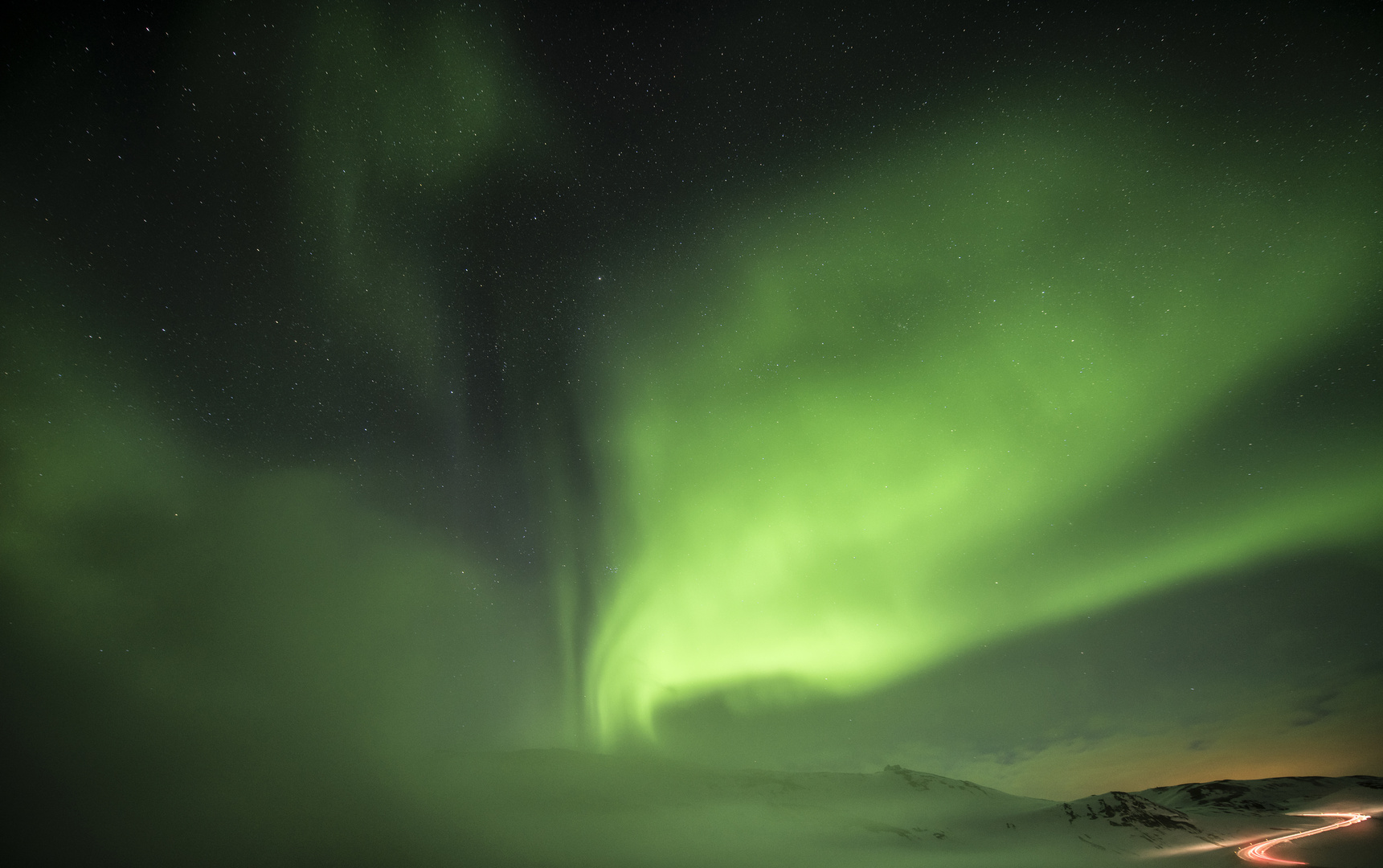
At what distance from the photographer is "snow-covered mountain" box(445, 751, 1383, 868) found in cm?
5475

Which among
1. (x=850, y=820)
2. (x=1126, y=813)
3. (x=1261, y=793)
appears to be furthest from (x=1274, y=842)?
(x=1261, y=793)

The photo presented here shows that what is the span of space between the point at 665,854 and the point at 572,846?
31.6 ft

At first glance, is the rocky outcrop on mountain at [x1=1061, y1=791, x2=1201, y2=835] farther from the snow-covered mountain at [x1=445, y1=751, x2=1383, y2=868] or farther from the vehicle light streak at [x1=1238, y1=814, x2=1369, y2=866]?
the vehicle light streak at [x1=1238, y1=814, x2=1369, y2=866]

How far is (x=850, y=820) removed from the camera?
9275 centimetres

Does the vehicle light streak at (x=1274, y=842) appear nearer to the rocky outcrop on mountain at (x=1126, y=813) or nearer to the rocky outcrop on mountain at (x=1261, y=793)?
the rocky outcrop on mountain at (x=1126, y=813)

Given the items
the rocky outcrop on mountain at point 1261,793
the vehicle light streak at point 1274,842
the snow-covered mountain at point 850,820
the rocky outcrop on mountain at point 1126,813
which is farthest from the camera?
the rocky outcrop on mountain at point 1261,793

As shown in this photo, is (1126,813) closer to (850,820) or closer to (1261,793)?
(1261,793)

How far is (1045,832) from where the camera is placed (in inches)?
4055

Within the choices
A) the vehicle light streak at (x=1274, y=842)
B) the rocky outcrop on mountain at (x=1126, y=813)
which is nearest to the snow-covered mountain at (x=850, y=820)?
the rocky outcrop on mountain at (x=1126, y=813)

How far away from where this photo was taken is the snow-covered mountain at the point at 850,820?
Answer: 54750mm

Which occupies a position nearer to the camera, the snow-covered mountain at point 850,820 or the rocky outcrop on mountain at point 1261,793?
the snow-covered mountain at point 850,820

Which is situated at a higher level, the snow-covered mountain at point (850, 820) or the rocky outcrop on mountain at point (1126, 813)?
the snow-covered mountain at point (850, 820)

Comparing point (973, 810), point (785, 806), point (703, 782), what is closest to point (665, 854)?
point (785, 806)

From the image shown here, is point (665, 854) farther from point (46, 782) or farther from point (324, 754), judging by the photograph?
point (46, 782)
